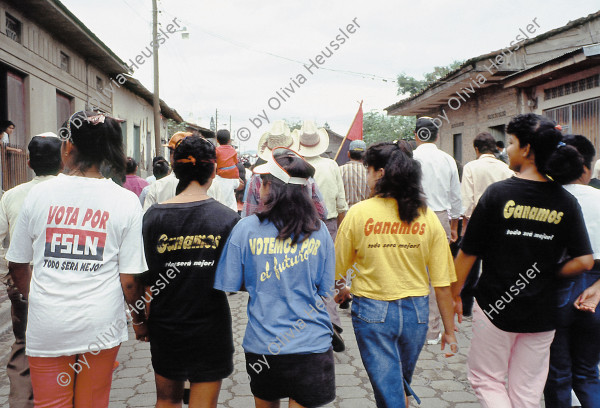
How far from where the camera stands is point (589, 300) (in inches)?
112

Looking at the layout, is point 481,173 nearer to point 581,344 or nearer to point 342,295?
point 581,344

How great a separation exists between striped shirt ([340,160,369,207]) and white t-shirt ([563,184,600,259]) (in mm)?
3087

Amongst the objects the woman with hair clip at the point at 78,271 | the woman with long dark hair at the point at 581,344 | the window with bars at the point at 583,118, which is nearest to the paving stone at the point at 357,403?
the woman with long dark hair at the point at 581,344

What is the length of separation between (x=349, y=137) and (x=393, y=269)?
5.57 metres

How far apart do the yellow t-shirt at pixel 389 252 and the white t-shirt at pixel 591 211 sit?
2.62ft

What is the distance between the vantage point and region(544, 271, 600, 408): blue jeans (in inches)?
112

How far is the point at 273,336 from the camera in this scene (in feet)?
7.66

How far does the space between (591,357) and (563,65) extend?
8.27m

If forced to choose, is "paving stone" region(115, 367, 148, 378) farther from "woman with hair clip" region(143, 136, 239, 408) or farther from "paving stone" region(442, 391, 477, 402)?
"paving stone" region(442, 391, 477, 402)

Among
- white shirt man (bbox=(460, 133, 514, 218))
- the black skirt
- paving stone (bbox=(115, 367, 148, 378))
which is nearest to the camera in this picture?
the black skirt

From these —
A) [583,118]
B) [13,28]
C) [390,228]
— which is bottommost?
[390,228]

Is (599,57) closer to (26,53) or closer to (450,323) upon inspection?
(450,323)

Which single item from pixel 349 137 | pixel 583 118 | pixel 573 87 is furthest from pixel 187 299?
pixel 573 87

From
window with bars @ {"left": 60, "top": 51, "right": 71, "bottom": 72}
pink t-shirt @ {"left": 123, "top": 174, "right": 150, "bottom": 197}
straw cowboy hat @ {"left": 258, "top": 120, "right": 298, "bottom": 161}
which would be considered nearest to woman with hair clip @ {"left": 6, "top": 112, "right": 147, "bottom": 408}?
straw cowboy hat @ {"left": 258, "top": 120, "right": 298, "bottom": 161}
